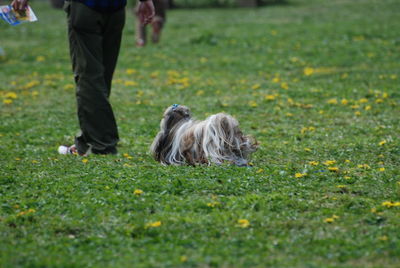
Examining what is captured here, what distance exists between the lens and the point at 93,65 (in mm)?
6805

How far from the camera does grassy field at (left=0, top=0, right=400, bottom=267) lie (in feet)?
14.1

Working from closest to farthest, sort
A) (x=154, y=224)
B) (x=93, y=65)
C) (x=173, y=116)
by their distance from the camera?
1. (x=154, y=224)
2. (x=173, y=116)
3. (x=93, y=65)

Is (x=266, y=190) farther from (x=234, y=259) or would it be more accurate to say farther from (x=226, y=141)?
(x=234, y=259)

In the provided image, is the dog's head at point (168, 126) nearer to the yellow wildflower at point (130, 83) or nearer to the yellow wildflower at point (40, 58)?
the yellow wildflower at point (130, 83)

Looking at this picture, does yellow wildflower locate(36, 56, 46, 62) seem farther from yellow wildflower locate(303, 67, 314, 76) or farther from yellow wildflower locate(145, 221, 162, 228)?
yellow wildflower locate(145, 221, 162, 228)

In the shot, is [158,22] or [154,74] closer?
[154,74]

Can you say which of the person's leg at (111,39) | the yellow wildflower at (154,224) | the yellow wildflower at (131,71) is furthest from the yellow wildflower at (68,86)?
the yellow wildflower at (154,224)

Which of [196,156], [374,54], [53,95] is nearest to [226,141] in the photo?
[196,156]

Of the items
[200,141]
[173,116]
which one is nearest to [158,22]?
[173,116]

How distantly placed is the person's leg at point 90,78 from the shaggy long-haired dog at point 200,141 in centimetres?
71

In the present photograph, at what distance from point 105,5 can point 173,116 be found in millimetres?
1338

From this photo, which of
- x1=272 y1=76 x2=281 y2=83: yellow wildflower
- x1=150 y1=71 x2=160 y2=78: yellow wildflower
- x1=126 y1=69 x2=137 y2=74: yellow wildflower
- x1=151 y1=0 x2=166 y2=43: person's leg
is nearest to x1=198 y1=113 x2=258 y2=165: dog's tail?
x1=272 y1=76 x2=281 y2=83: yellow wildflower

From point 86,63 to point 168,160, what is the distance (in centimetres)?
132

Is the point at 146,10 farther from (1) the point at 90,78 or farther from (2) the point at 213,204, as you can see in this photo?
(2) the point at 213,204
